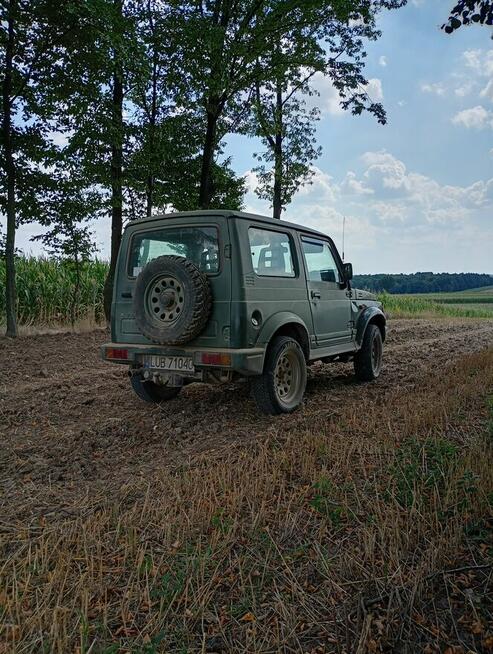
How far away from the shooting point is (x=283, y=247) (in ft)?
19.0

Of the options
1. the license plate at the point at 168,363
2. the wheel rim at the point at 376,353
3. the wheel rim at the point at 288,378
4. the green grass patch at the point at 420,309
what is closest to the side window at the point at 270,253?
the wheel rim at the point at 288,378

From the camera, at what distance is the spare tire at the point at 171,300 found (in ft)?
15.9

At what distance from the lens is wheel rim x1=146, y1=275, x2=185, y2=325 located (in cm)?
496

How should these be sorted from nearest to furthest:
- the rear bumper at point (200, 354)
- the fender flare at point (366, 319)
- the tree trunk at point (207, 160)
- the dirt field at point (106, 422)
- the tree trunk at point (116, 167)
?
the dirt field at point (106, 422)
the rear bumper at point (200, 354)
the fender flare at point (366, 319)
the tree trunk at point (116, 167)
the tree trunk at point (207, 160)

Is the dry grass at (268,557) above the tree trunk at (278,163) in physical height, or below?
below

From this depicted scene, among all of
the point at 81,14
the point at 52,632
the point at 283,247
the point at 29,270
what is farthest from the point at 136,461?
the point at 29,270

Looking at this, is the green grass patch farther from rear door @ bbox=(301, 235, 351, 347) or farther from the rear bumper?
the rear bumper

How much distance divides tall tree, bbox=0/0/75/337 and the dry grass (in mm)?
9927

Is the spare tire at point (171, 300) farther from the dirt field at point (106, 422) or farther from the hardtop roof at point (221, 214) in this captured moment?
the dirt field at point (106, 422)

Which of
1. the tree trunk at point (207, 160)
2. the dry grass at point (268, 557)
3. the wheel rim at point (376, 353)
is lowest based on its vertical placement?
the dry grass at point (268, 557)

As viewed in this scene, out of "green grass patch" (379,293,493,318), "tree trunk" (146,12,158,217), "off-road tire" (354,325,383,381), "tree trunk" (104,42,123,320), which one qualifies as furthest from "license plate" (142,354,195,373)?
"green grass patch" (379,293,493,318)

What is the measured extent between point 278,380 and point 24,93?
10.1 metres

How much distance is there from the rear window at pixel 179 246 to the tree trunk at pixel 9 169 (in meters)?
7.43

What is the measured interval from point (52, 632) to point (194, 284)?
3170 millimetres
